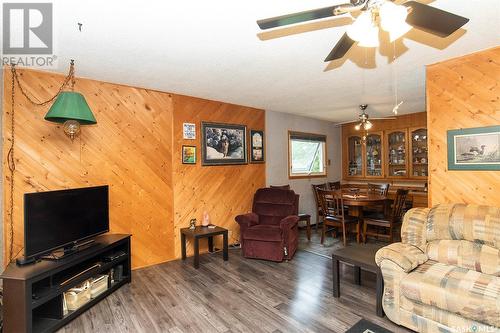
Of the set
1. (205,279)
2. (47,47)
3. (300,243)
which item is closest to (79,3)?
(47,47)

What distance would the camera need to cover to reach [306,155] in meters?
6.13

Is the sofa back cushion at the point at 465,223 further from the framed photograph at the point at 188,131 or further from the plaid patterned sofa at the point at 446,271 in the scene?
the framed photograph at the point at 188,131

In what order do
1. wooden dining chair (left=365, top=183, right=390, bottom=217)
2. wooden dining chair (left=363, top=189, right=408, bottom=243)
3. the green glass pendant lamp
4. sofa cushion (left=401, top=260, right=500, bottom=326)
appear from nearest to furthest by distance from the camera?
1. sofa cushion (left=401, top=260, right=500, bottom=326)
2. the green glass pendant lamp
3. wooden dining chair (left=363, top=189, right=408, bottom=243)
4. wooden dining chair (left=365, top=183, right=390, bottom=217)

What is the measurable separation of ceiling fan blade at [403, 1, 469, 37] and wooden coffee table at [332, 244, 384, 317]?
1.95 metres

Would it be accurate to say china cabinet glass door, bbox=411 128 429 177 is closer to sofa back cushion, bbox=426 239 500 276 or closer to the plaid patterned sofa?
the plaid patterned sofa

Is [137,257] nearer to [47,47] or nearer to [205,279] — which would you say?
[205,279]

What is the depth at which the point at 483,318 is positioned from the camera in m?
1.80

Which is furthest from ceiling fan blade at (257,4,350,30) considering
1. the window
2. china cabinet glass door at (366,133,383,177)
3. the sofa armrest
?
china cabinet glass door at (366,133,383,177)

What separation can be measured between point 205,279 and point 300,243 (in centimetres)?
204

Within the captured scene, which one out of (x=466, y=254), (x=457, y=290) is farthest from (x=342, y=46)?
(x=466, y=254)

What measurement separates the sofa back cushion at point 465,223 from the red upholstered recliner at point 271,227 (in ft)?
5.80

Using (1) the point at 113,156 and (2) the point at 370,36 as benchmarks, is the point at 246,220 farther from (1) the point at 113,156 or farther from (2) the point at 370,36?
(2) the point at 370,36

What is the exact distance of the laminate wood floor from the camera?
89.1 inches

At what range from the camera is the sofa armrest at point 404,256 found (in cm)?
223
